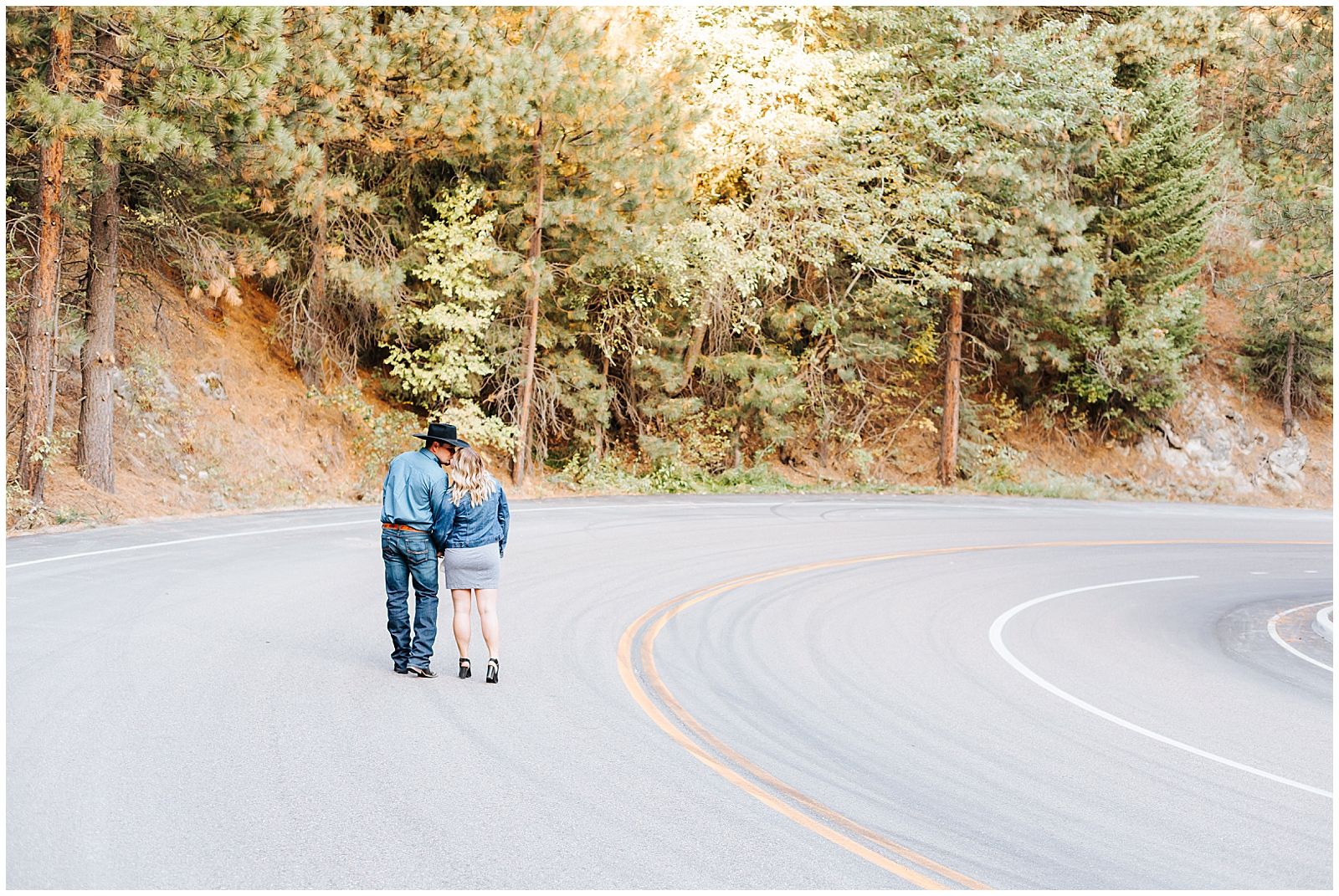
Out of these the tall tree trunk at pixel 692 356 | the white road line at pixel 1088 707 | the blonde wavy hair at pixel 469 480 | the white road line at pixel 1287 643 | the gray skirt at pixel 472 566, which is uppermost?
the tall tree trunk at pixel 692 356

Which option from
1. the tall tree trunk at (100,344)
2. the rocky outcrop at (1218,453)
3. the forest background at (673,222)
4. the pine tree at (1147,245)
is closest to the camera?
the forest background at (673,222)

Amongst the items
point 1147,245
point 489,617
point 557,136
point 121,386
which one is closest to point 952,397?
point 1147,245

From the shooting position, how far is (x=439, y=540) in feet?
→ 25.7

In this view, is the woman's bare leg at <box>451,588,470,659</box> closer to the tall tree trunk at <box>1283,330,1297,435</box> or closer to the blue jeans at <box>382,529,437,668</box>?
the blue jeans at <box>382,529,437,668</box>

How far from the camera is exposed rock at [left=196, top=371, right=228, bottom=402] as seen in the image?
2131 cm

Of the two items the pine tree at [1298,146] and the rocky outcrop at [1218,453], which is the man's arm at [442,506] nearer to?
the pine tree at [1298,146]

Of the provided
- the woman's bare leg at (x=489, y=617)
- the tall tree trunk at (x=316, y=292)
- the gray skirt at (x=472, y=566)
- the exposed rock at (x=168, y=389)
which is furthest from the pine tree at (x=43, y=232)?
the woman's bare leg at (x=489, y=617)

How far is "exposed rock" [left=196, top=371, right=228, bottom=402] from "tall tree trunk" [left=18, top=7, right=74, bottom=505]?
5389 millimetres

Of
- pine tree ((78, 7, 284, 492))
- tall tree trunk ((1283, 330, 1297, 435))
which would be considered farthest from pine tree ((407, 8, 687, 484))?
tall tree trunk ((1283, 330, 1297, 435))

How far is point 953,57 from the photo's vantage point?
28.2 metres

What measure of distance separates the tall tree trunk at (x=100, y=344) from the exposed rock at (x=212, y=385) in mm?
3558

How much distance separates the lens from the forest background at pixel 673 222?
619 inches

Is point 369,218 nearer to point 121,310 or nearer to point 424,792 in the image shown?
point 121,310

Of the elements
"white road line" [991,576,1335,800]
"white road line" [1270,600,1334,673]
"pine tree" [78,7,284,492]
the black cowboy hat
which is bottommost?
"white road line" [1270,600,1334,673]
